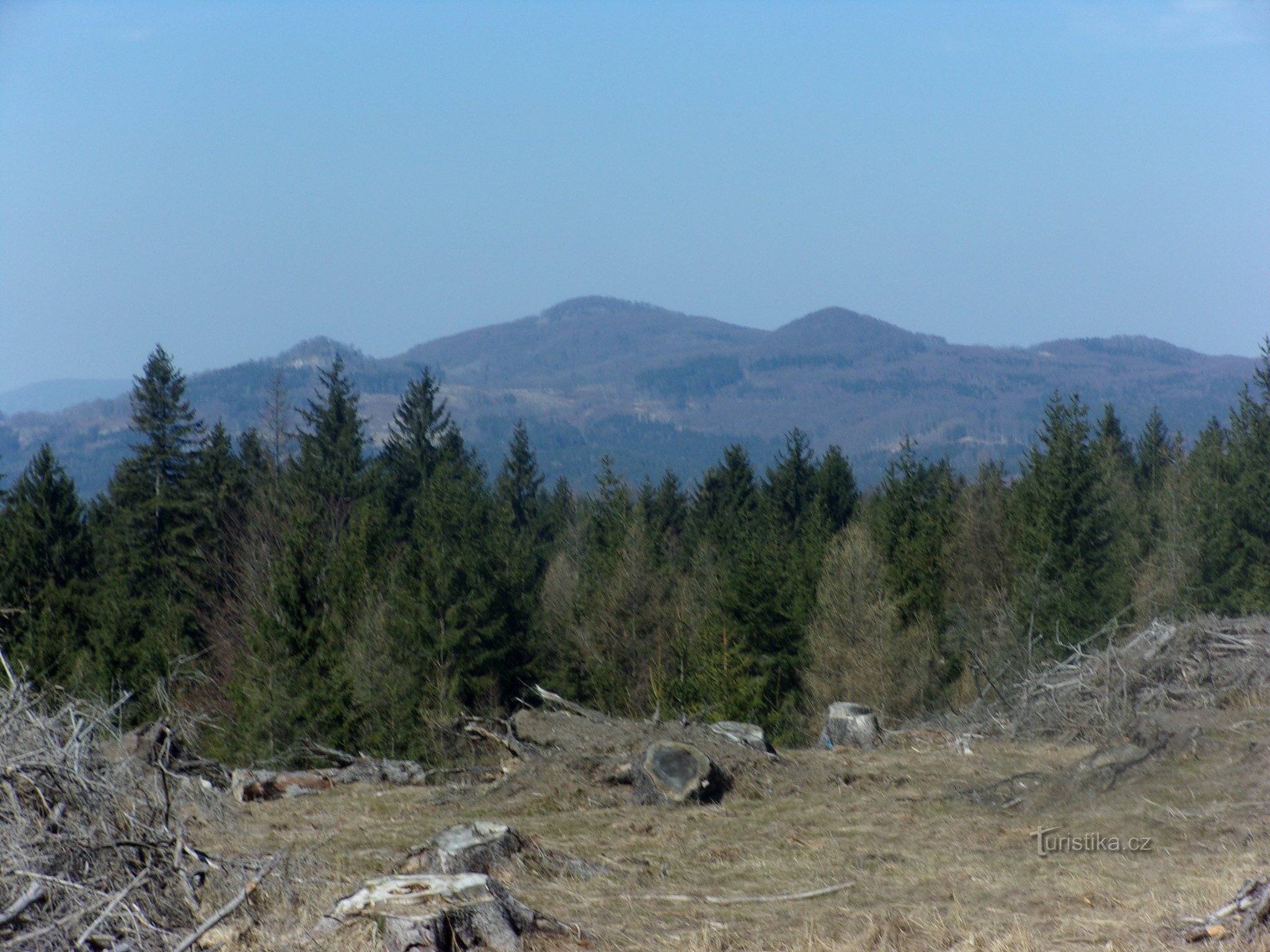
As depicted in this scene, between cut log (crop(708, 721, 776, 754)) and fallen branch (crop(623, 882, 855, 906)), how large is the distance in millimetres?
4696

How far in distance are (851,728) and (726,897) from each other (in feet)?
24.0

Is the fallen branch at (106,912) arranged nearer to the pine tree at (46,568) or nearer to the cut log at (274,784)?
the cut log at (274,784)

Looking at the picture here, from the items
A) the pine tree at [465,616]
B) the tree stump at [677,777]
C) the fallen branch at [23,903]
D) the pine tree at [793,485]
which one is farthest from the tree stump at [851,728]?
the pine tree at [793,485]

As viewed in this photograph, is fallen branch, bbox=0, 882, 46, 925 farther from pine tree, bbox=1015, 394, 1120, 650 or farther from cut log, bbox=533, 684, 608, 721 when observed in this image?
pine tree, bbox=1015, 394, 1120, 650

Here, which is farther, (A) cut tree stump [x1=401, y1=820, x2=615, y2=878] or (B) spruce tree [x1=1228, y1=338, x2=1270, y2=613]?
(B) spruce tree [x1=1228, y1=338, x2=1270, y2=613]

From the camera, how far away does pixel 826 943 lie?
22.9ft

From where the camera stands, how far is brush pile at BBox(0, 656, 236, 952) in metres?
5.98

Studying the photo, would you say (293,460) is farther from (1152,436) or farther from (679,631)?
(1152,436)

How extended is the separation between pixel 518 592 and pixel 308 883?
2335cm

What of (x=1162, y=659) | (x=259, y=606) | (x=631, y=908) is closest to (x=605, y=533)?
(x=259, y=606)

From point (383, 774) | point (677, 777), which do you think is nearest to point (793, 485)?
point (383, 774)

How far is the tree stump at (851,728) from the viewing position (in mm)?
15195

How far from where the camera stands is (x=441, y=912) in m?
6.69

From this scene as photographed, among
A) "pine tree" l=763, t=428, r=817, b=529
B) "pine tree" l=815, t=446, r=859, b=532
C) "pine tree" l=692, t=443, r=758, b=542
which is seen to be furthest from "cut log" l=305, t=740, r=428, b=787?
"pine tree" l=763, t=428, r=817, b=529
